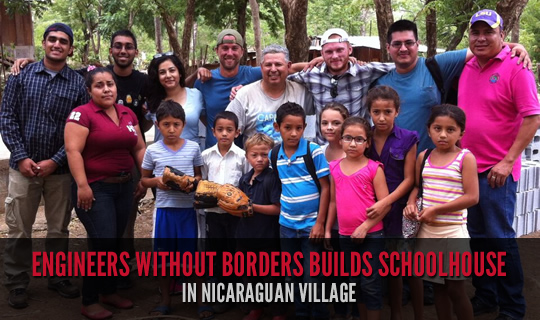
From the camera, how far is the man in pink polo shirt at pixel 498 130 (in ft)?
11.9

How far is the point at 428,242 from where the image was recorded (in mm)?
3381

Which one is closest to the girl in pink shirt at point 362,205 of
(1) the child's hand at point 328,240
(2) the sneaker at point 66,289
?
(1) the child's hand at point 328,240

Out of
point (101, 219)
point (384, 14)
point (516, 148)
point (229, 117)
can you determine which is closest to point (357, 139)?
point (229, 117)

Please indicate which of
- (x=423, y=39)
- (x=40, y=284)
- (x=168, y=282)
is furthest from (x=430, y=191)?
(x=423, y=39)

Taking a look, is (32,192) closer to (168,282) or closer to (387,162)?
(168,282)

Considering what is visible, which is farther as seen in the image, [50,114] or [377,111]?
[50,114]

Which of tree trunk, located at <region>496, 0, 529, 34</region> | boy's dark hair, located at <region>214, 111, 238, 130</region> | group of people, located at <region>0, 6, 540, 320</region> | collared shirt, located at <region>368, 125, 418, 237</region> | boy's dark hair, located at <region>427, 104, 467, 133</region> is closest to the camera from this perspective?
boy's dark hair, located at <region>427, 104, 467, 133</region>

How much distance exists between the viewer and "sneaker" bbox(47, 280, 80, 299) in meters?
4.53

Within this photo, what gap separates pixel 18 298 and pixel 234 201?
2.18 metres

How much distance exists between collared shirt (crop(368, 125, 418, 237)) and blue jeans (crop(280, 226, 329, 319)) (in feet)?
1.75

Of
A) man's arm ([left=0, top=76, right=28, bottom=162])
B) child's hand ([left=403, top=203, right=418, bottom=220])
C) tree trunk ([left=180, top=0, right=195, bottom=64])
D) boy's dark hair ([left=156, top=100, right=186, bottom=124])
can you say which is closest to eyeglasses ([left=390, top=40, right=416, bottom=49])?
child's hand ([left=403, top=203, right=418, bottom=220])

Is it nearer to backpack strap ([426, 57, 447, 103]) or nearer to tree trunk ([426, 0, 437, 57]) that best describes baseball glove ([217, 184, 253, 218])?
backpack strap ([426, 57, 447, 103])

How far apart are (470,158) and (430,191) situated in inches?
13.1

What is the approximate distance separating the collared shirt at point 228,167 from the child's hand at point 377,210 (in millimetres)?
→ 1165
